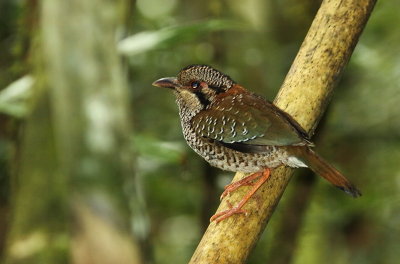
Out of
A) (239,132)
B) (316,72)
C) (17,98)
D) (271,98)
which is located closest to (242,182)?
(239,132)

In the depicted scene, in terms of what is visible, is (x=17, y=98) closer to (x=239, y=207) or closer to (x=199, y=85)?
(x=199, y=85)

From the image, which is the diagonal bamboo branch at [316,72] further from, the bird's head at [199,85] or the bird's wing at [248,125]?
the bird's head at [199,85]

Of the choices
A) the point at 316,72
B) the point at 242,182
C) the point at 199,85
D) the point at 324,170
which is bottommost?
the point at 242,182

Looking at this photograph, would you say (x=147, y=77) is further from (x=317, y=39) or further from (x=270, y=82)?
(x=317, y=39)

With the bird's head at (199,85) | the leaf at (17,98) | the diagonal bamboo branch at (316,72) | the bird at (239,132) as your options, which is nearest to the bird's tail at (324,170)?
the bird at (239,132)

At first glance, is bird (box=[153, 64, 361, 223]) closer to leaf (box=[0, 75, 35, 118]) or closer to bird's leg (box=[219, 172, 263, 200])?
bird's leg (box=[219, 172, 263, 200])

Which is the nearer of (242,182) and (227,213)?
(227,213)
